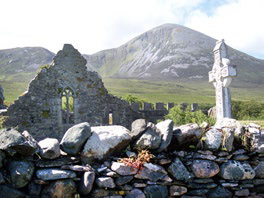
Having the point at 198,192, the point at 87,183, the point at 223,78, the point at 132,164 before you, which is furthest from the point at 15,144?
the point at 223,78

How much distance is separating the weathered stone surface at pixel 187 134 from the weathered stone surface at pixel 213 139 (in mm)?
164

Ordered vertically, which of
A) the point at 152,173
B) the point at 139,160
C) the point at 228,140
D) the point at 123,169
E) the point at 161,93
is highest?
the point at 161,93

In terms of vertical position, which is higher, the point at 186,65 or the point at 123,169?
the point at 186,65

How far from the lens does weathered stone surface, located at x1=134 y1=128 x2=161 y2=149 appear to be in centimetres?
450

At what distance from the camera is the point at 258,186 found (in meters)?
4.76

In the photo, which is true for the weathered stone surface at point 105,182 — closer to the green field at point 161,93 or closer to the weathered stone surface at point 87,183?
the weathered stone surface at point 87,183

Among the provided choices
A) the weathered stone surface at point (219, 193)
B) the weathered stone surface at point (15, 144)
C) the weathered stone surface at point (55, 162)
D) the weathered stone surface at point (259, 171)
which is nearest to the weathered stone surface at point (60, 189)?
the weathered stone surface at point (55, 162)

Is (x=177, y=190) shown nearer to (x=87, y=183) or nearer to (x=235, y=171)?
(x=235, y=171)

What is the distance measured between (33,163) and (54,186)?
1.57 feet

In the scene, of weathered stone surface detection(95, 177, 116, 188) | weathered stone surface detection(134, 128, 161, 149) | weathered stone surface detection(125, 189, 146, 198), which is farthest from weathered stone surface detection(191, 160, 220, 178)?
weathered stone surface detection(95, 177, 116, 188)

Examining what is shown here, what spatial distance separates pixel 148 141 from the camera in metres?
4.50

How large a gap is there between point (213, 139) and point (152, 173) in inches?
49.0

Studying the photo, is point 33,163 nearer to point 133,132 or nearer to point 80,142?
point 80,142

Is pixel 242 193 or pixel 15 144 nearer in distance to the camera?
pixel 15 144
